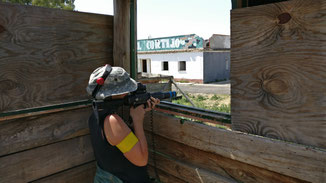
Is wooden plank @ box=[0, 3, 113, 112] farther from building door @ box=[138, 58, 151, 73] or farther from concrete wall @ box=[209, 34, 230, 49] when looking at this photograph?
building door @ box=[138, 58, 151, 73]

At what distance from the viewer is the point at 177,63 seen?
22.3 m

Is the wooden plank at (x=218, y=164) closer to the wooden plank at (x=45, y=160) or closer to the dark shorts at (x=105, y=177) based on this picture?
the dark shorts at (x=105, y=177)

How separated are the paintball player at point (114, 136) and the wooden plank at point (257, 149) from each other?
442 millimetres

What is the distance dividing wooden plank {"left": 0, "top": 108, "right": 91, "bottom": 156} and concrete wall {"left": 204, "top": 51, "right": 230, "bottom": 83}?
18260 mm

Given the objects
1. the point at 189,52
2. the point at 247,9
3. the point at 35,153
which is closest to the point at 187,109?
the point at 247,9

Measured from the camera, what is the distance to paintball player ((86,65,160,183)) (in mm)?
2006

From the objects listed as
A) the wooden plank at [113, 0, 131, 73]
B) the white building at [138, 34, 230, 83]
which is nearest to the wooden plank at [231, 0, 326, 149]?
the wooden plank at [113, 0, 131, 73]

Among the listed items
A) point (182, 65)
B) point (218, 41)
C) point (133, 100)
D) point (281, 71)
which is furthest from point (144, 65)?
point (281, 71)

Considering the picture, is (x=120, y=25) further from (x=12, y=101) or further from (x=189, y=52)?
(x=189, y=52)

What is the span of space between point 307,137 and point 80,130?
209cm

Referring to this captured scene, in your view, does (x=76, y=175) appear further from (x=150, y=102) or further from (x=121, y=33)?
(x=121, y=33)

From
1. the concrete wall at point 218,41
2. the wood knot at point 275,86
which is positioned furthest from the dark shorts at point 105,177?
the concrete wall at point 218,41

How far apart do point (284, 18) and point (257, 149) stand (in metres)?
0.88

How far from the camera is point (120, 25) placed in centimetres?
281
